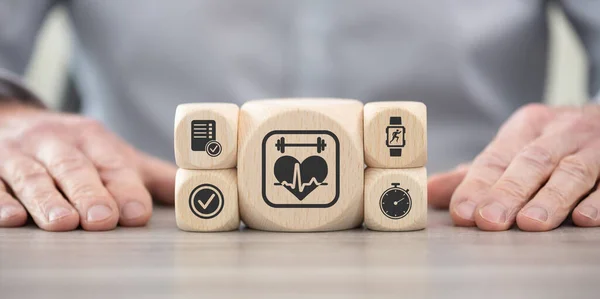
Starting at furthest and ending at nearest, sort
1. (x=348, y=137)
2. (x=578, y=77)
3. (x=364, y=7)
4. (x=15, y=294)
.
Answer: (x=578, y=77) → (x=364, y=7) → (x=348, y=137) → (x=15, y=294)

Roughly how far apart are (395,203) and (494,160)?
0.69 ft

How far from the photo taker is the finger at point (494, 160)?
91 centimetres

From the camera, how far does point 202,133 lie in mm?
866

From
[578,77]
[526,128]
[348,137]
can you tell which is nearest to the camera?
[348,137]

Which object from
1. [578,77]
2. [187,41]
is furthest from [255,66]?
[578,77]

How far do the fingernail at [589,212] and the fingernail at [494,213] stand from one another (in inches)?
4.1

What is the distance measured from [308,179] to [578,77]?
1.64m

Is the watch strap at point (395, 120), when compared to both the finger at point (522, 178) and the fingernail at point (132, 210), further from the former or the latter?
the fingernail at point (132, 210)

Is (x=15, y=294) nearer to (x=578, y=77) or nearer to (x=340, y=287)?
(x=340, y=287)

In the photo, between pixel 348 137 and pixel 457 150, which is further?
pixel 457 150

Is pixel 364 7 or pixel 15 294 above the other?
pixel 364 7

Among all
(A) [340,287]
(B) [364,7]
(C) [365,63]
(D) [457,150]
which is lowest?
(D) [457,150]

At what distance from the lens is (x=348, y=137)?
86 cm

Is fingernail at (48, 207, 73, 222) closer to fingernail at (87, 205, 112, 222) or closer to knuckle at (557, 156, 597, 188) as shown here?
fingernail at (87, 205, 112, 222)
